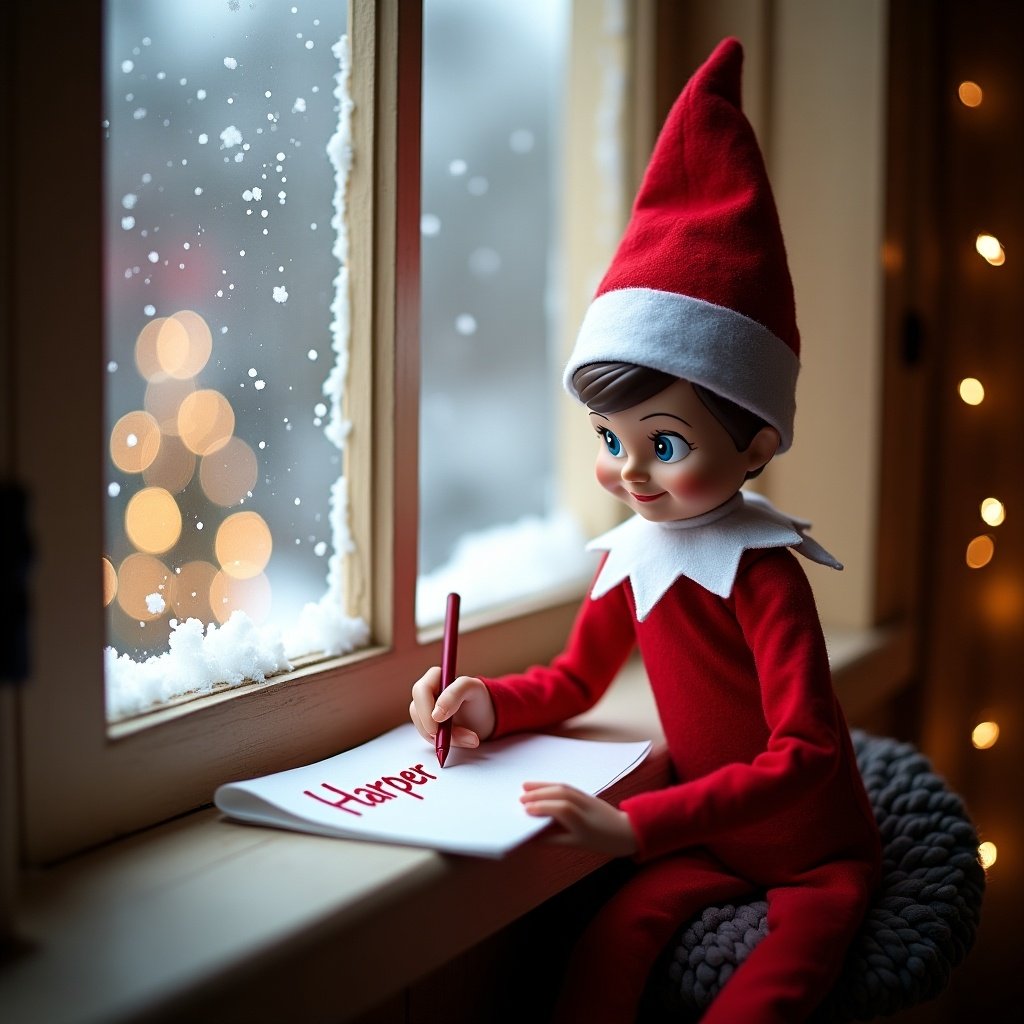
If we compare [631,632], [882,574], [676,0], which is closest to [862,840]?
[631,632]

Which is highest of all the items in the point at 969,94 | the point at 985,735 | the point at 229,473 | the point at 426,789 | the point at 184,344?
the point at 969,94

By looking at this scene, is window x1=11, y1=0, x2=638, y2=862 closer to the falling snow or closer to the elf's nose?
the falling snow

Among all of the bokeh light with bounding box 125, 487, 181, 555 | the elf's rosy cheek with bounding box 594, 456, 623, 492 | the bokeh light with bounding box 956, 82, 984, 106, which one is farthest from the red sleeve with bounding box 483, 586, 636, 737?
the bokeh light with bounding box 956, 82, 984, 106

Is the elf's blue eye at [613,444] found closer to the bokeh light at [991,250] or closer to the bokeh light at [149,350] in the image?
the bokeh light at [149,350]

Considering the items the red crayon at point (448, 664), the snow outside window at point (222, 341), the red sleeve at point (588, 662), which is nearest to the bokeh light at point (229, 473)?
the snow outside window at point (222, 341)

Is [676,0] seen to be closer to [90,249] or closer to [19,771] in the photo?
[90,249]

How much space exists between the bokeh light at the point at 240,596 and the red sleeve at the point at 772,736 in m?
0.35

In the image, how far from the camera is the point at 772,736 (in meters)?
0.76

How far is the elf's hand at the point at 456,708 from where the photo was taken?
829 millimetres

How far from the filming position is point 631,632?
3.19 feet

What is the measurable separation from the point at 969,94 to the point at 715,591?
98 cm

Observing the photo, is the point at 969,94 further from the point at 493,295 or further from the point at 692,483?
the point at 692,483

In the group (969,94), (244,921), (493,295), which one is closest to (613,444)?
(244,921)

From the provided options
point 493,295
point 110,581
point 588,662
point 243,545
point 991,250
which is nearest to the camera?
point 110,581
